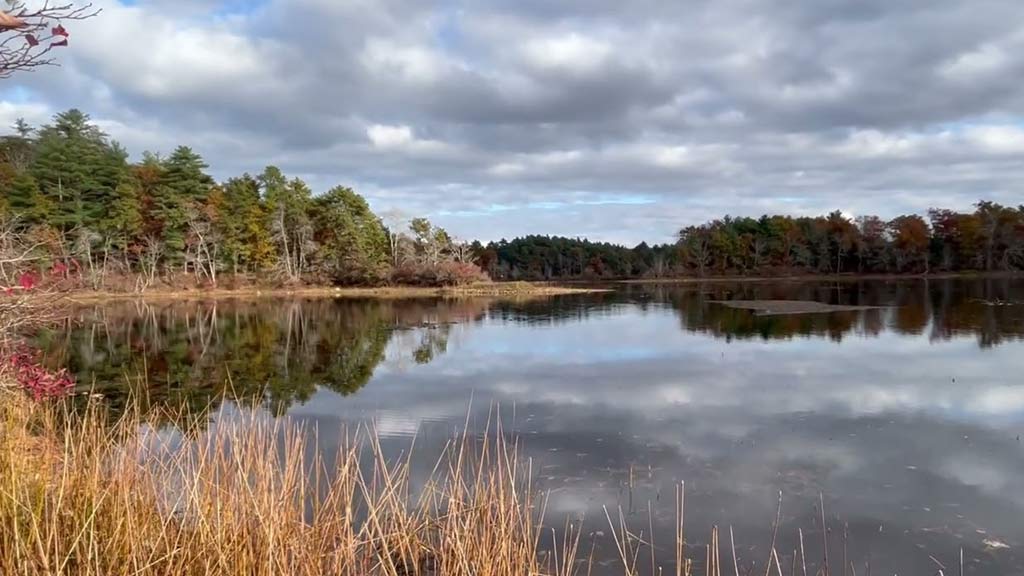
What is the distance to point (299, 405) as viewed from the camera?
11867 millimetres

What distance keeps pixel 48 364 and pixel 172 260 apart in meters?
34.3

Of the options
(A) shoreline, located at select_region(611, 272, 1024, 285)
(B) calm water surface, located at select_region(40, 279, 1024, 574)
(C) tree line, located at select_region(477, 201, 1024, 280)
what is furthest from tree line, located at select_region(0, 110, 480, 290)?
(A) shoreline, located at select_region(611, 272, 1024, 285)

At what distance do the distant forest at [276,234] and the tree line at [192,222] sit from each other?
0.11 m

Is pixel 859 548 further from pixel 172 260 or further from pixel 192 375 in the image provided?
pixel 172 260

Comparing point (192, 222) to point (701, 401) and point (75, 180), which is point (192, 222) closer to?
point (75, 180)

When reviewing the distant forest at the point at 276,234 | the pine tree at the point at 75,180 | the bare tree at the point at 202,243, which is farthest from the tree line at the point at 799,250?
the pine tree at the point at 75,180

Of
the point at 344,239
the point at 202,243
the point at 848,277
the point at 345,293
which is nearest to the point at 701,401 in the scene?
the point at 345,293

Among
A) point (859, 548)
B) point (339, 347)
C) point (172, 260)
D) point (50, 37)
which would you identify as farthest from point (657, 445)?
point (172, 260)

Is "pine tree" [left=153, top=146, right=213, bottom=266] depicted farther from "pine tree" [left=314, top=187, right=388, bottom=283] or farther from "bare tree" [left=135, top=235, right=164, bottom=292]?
"pine tree" [left=314, top=187, right=388, bottom=283]

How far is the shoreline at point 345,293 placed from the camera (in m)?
43.6

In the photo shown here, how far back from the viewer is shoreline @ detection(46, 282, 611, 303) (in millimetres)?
43594

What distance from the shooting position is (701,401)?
456 inches

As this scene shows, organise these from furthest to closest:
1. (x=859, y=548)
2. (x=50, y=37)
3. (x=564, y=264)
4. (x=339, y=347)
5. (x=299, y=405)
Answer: (x=564, y=264)
(x=339, y=347)
(x=299, y=405)
(x=859, y=548)
(x=50, y=37)

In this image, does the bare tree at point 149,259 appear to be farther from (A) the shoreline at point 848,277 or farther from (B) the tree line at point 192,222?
(A) the shoreline at point 848,277
